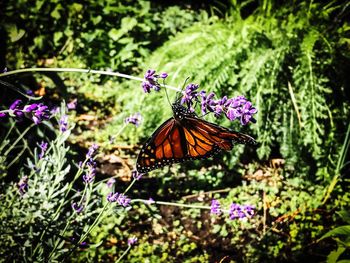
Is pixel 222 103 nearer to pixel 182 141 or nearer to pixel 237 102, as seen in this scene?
pixel 237 102

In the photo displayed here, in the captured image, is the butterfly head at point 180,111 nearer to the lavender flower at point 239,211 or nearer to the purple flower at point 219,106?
the purple flower at point 219,106

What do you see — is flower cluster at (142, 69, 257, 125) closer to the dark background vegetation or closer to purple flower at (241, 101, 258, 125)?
purple flower at (241, 101, 258, 125)

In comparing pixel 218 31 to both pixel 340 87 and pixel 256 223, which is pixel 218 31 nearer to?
pixel 340 87

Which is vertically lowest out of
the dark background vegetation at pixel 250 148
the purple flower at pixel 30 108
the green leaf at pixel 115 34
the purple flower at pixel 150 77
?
the dark background vegetation at pixel 250 148

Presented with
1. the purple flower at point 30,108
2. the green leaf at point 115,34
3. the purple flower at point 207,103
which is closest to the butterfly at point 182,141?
the purple flower at point 207,103

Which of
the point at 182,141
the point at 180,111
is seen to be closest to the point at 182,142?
the point at 182,141

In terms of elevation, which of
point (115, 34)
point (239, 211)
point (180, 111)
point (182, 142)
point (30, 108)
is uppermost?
point (115, 34)
